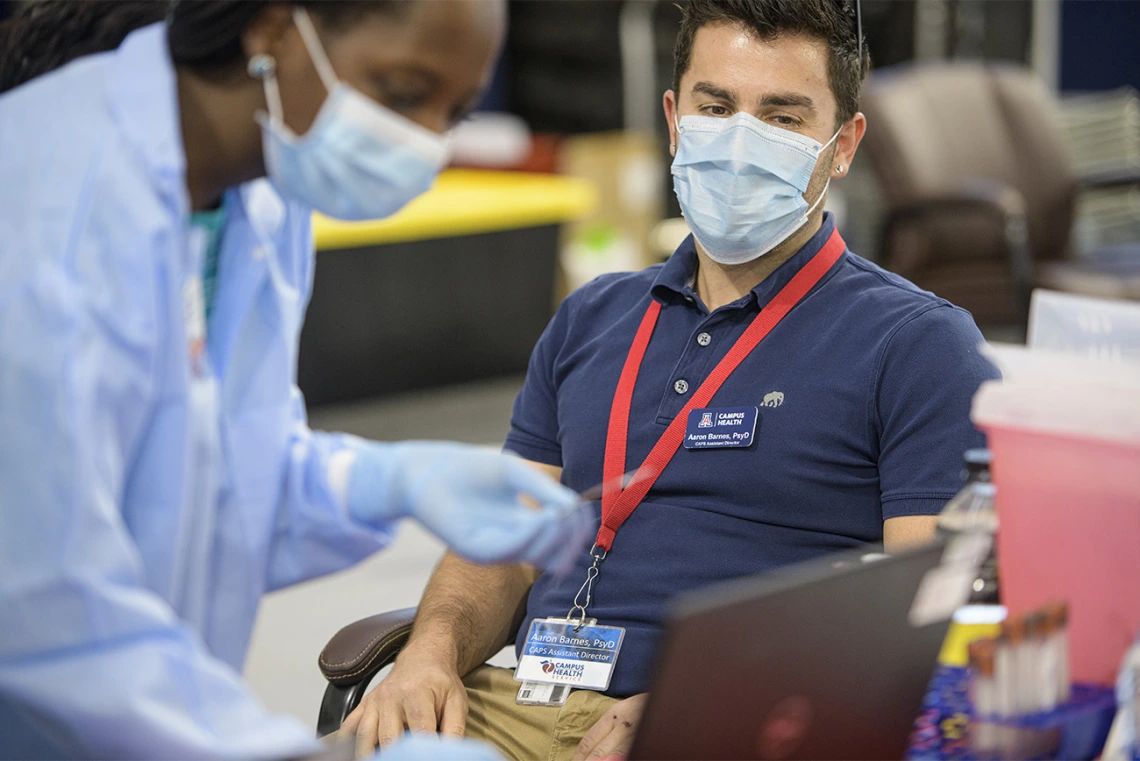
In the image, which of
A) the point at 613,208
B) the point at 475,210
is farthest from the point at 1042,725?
the point at 613,208

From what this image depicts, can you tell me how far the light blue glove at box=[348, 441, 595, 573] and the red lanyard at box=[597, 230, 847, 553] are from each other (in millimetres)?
525

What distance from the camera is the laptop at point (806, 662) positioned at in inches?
36.5

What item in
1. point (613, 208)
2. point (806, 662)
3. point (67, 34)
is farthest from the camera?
point (613, 208)

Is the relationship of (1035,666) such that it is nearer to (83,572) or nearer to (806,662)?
(806,662)

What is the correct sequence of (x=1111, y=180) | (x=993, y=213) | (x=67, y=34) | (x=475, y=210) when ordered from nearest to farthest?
1. (x=67, y=34)
2. (x=993, y=213)
3. (x=1111, y=180)
4. (x=475, y=210)

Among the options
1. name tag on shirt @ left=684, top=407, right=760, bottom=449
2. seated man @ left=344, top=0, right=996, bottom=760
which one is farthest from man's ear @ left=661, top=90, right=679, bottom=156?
name tag on shirt @ left=684, top=407, right=760, bottom=449

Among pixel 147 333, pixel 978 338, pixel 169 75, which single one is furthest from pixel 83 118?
pixel 978 338

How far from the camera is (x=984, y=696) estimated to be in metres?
1.06

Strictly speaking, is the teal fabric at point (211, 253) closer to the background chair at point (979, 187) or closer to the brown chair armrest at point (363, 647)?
the brown chair armrest at point (363, 647)

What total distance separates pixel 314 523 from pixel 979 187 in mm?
3656

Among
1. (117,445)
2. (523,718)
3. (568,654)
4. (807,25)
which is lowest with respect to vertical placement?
(523,718)

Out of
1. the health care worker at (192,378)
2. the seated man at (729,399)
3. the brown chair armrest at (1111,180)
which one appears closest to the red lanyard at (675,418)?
the seated man at (729,399)

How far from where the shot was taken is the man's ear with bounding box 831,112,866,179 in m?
1.88

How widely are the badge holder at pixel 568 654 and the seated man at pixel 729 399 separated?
17 millimetres
